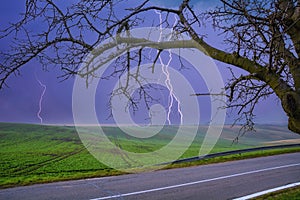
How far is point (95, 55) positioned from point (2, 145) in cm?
1570

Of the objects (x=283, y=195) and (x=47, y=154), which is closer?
(x=283, y=195)

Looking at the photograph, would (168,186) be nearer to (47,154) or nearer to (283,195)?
(283,195)

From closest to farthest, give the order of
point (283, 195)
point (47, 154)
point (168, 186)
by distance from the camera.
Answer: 1. point (283, 195)
2. point (168, 186)
3. point (47, 154)

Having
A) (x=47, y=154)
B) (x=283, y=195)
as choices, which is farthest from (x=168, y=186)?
(x=47, y=154)

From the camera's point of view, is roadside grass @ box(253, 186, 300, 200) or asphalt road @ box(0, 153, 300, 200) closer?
roadside grass @ box(253, 186, 300, 200)

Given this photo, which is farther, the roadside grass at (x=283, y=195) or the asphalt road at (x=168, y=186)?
the asphalt road at (x=168, y=186)

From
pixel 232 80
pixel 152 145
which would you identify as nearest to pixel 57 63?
pixel 232 80

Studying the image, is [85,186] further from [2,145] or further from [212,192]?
[2,145]

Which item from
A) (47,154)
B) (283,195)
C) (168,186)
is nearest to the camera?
(283,195)

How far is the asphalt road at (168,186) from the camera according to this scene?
261 inches

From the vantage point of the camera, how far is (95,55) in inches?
160

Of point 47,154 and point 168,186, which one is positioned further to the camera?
point 47,154

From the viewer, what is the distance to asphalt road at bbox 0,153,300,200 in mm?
6629

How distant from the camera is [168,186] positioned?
763 centimetres
